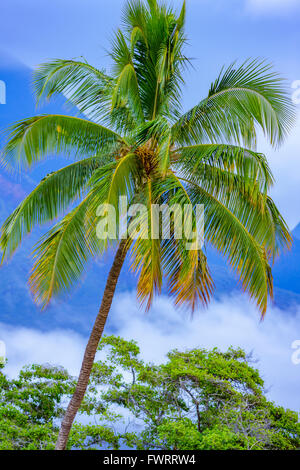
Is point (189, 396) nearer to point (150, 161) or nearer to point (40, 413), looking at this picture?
point (40, 413)

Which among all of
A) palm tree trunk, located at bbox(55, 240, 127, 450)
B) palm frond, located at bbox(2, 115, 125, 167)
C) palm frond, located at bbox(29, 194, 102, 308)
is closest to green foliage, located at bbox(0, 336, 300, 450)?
palm tree trunk, located at bbox(55, 240, 127, 450)

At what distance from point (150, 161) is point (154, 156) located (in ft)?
0.30

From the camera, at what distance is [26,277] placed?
29.9 metres

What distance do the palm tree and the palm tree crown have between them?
0.02 meters

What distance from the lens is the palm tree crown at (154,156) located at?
683 cm

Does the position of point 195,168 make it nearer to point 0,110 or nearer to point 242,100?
point 242,100

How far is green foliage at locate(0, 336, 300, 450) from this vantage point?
30.6 ft

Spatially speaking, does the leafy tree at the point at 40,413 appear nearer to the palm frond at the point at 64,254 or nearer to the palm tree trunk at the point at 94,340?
the palm tree trunk at the point at 94,340

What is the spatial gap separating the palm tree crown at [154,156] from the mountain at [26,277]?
→ 17.3 m

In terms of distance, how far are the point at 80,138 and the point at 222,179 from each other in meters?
2.25

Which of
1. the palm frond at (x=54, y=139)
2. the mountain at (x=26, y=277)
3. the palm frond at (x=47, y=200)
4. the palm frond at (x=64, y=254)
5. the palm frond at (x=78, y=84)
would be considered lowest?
the palm frond at (x=64, y=254)

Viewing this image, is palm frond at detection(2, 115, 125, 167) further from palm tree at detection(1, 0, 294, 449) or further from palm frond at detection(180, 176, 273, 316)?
palm frond at detection(180, 176, 273, 316)

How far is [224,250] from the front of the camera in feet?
23.8

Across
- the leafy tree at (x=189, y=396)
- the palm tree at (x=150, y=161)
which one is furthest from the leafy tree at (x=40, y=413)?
the palm tree at (x=150, y=161)
